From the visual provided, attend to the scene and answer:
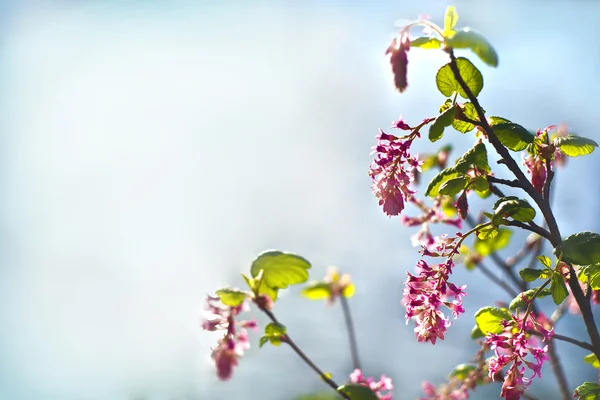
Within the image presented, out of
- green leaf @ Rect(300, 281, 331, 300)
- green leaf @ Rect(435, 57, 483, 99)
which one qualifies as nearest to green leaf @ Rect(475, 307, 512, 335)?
green leaf @ Rect(435, 57, 483, 99)

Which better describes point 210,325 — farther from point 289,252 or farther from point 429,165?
point 429,165

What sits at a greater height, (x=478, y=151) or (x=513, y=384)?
(x=478, y=151)

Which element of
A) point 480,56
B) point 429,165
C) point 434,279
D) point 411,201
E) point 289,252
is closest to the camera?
point 480,56

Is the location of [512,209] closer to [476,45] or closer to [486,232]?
[486,232]

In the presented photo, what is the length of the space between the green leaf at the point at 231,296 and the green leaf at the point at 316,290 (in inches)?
27.1

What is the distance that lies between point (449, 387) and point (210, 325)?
27.9 inches

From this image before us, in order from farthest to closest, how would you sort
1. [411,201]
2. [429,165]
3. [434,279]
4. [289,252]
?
[429,165] < [411,201] < [289,252] < [434,279]

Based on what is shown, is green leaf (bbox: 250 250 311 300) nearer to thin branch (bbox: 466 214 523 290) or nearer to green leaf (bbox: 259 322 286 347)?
green leaf (bbox: 259 322 286 347)

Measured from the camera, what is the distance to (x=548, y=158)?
993 millimetres

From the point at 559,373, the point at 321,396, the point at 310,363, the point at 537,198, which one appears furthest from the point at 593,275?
the point at 321,396

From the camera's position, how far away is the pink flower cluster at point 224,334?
1.26 m

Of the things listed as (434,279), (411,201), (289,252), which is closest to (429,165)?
(411,201)

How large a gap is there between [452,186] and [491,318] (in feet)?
0.87

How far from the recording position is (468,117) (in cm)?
99
